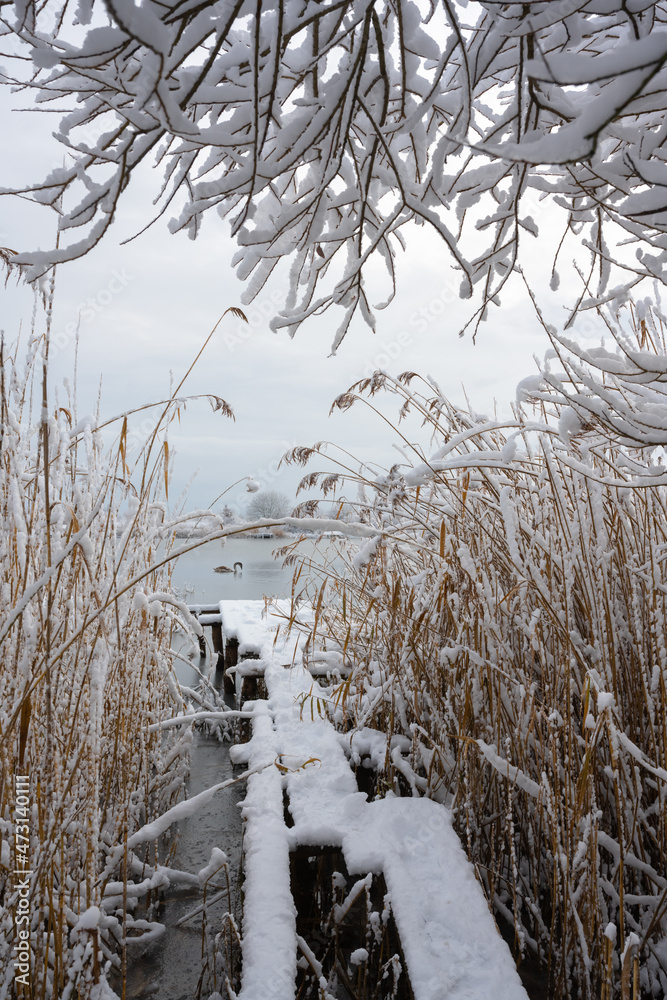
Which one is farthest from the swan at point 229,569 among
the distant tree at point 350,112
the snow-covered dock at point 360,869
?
the distant tree at point 350,112

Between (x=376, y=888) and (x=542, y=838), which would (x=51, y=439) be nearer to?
(x=376, y=888)

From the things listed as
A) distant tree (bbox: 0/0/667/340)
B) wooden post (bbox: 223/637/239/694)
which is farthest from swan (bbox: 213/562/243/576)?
distant tree (bbox: 0/0/667/340)

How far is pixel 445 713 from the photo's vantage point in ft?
5.83

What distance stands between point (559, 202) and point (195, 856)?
2.44 m

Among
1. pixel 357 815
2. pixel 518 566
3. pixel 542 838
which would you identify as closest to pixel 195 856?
pixel 357 815

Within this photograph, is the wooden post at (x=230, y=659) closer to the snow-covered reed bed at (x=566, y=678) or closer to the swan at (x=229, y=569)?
the snow-covered reed bed at (x=566, y=678)

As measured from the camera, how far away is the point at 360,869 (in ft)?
4.58

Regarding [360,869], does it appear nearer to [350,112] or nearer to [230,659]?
[350,112]

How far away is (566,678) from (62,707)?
3.56 feet

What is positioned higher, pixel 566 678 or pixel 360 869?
pixel 566 678

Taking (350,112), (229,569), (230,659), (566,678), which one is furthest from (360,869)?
(229,569)

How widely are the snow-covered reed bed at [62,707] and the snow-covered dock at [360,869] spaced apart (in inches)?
11.3

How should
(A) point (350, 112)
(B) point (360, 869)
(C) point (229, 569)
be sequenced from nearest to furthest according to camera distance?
1. (A) point (350, 112)
2. (B) point (360, 869)
3. (C) point (229, 569)

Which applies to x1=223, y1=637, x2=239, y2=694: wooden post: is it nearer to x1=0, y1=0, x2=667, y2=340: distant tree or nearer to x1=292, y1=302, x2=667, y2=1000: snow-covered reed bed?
x1=292, y1=302, x2=667, y2=1000: snow-covered reed bed
